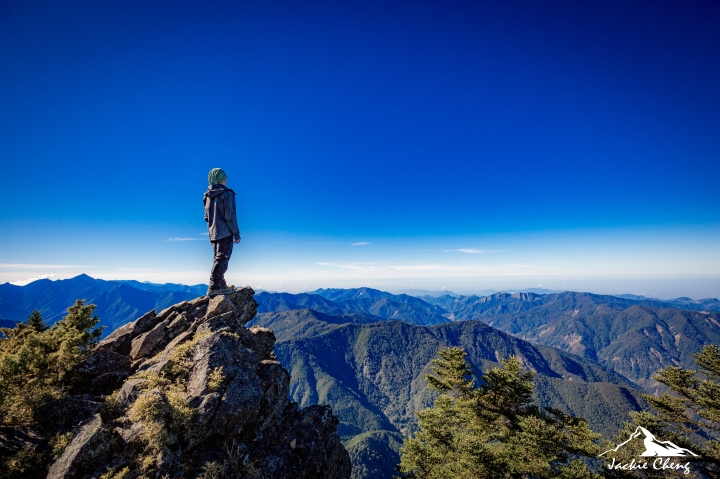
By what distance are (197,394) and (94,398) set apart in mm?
3952

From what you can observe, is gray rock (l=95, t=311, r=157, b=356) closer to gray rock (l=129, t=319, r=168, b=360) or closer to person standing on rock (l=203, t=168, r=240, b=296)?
gray rock (l=129, t=319, r=168, b=360)

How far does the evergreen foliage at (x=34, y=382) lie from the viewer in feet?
26.3

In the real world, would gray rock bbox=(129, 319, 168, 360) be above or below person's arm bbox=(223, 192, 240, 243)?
below

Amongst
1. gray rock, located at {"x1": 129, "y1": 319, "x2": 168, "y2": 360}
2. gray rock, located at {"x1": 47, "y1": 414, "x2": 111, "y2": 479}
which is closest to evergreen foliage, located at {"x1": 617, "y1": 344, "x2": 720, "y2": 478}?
gray rock, located at {"x1": 47, "y1": 414, "x2": 111, "y2": 479}

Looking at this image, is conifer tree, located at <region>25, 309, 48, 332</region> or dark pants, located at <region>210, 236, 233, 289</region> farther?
conifer tree, located at <region>25, 309, 48, 332</region>

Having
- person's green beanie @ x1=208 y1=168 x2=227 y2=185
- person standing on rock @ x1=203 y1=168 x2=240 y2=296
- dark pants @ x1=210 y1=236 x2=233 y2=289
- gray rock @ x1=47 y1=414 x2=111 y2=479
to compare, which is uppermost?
person's green beanie @ x1=208 y1=168 x2=227 y2=185

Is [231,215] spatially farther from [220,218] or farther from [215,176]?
[215,176]

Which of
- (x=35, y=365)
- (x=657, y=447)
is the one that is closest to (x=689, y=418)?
(x=657, y=447)

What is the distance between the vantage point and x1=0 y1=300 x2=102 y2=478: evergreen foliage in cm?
802

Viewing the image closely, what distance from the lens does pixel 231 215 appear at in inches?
617

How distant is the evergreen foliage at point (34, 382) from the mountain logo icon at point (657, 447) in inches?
1055

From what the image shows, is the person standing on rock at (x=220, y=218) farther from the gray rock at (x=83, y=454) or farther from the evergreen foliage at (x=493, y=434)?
the evergreen foliage at (x=493, y=434)

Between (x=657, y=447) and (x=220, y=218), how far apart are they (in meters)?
29.9

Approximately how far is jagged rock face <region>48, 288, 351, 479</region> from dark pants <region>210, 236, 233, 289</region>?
129cm
